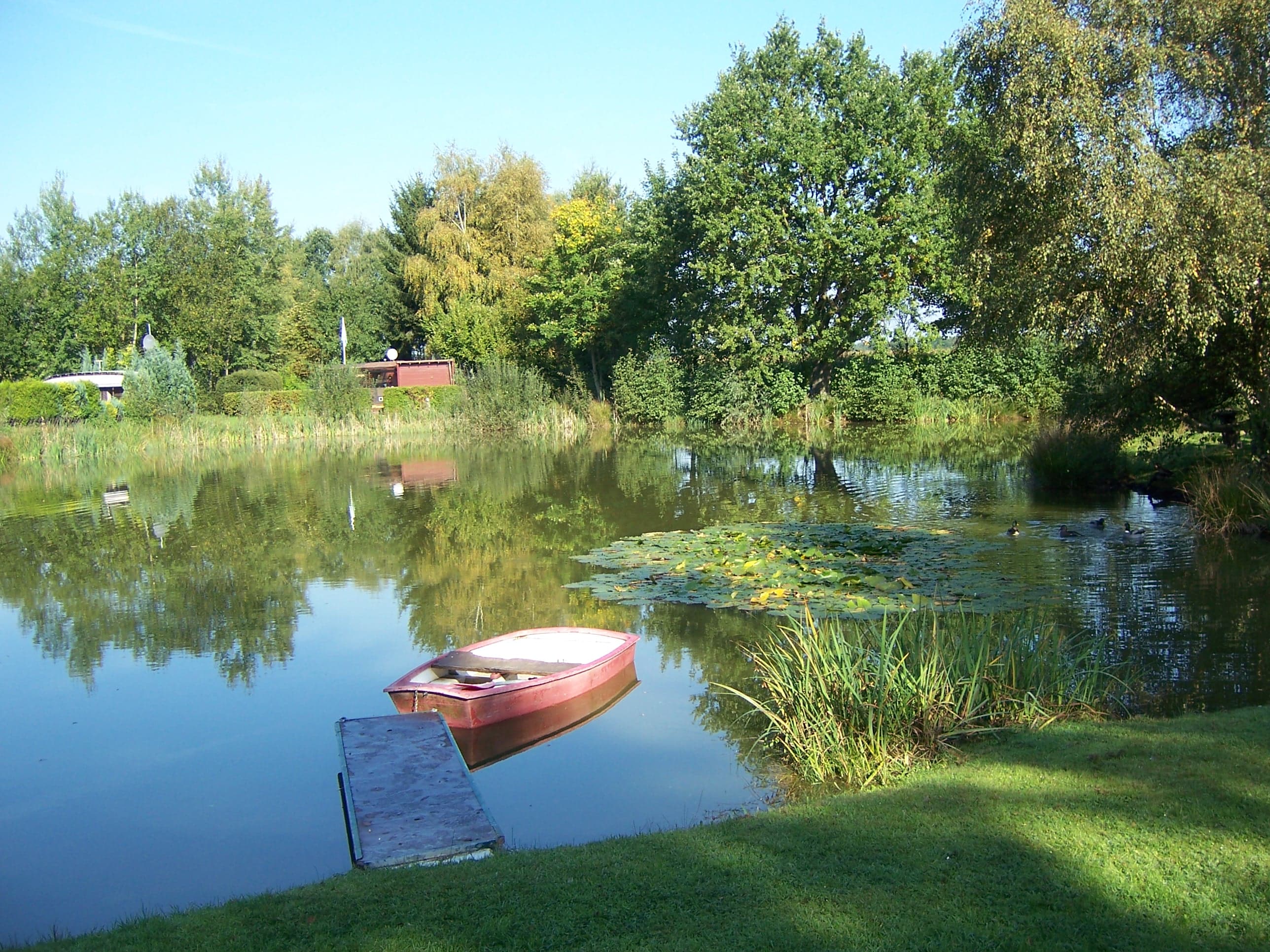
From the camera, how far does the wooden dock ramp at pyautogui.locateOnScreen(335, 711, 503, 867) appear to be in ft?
19.6

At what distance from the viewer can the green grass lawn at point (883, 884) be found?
3.95 metres

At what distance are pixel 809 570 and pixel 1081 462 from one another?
30.8ft

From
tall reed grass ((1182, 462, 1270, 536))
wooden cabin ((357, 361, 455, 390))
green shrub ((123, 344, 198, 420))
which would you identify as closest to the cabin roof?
green shrub ((123, 344, 198, 420))

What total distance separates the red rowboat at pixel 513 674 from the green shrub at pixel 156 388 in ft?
98.1

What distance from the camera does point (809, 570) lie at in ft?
41.5

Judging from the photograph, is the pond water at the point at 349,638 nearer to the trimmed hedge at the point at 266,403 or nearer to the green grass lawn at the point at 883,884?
the green grass lawn at the point at 883,884

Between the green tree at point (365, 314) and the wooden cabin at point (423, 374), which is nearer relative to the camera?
the wooden cabin at point (423, 374)

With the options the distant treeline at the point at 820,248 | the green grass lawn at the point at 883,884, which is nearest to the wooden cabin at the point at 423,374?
the distant treeline at the point at 820,248

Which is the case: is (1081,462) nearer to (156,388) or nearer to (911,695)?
(911,695)

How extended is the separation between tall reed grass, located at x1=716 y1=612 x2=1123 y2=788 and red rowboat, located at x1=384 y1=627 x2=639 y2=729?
194cm

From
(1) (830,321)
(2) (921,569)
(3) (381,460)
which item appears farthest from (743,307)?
(2) (921,569)

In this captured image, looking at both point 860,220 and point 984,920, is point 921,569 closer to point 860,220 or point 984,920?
point 984,920

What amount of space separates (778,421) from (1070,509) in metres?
20.8

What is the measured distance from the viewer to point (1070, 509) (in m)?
17.2
